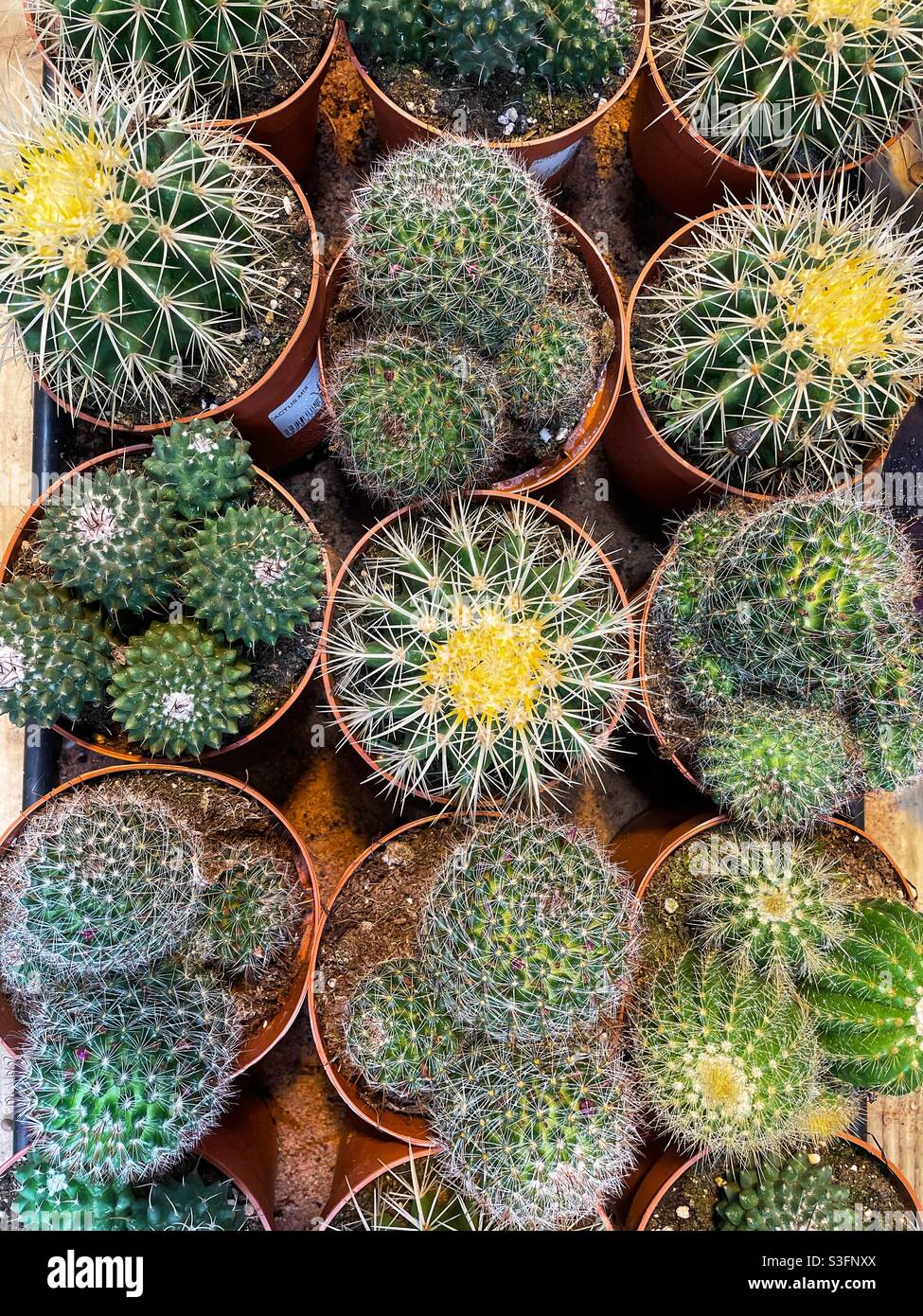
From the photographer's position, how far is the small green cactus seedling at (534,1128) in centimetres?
191

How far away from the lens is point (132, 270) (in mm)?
1876

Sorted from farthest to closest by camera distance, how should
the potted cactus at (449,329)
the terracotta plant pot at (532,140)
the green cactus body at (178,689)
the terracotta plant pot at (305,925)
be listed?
1. the terracotta plant pot at (532,140)
2. the terracotta plant pot at (305,925)
3. the green cactus body at (178,689)
4. the potted cactus at (449,329)

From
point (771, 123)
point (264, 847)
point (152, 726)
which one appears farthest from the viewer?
point (264, 847)

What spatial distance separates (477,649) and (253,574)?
1.86ft

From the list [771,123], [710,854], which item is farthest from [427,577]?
[771,123]

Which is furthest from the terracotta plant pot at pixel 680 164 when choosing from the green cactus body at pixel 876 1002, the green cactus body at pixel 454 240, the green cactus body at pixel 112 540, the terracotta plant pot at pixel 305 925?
the terracotta plant pot at pixel 305 925

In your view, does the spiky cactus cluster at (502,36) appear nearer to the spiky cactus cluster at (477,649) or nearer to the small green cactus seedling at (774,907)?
the spiky cactus cluster at (477,649)

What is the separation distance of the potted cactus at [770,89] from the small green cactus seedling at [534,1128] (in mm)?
2375

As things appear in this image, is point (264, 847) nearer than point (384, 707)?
No

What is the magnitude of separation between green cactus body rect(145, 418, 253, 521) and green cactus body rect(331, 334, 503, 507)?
0.29 meters

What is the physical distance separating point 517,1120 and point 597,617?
120 cm

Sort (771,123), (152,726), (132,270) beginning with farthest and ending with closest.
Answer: (771,123)
(152,726)
(132,270)

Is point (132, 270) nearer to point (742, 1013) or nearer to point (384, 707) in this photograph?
point (384, 707)

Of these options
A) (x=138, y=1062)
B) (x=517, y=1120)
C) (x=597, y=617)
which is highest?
(x=597, y=617)
